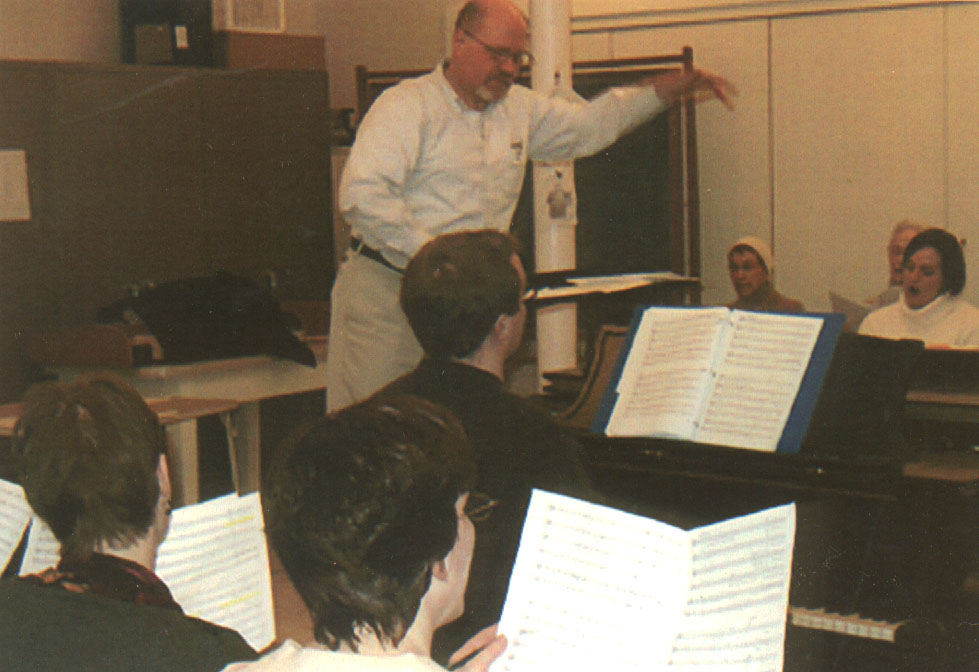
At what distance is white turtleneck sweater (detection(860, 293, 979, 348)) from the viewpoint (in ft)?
12.5

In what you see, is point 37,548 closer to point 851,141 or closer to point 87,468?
point 87,468

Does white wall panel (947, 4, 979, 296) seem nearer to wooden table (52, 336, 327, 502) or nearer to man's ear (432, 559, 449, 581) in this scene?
wooden table (52, 336, 327, 502)

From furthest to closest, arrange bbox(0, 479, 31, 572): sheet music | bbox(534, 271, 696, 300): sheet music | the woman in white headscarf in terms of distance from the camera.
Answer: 1. the woman in white headscarf
2. bbox(534, 271, 696, 300): sheet music
3. bbox(0, 479, 31, 572): sheet music

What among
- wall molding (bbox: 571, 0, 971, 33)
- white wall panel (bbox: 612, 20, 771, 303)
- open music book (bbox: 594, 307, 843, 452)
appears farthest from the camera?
white wall panel (bbox: 612, 20, 771, 303)

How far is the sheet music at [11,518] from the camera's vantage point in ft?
5.06

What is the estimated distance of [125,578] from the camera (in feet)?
4.22

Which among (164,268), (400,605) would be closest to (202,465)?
(164,268)

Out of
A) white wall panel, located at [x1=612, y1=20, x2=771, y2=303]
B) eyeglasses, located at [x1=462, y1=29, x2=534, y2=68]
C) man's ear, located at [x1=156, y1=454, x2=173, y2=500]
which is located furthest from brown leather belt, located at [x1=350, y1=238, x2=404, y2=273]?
white wall panel, located at [x1=612, y1=20, x2=771, y2=303]

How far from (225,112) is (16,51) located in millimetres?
819

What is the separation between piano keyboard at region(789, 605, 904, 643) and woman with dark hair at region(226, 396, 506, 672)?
0.83 m

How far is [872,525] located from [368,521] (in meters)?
1.00

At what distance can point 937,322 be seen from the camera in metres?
3.92

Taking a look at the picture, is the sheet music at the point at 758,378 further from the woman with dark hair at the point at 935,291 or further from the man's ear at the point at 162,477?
the woman with dark hair at the point at 935,291

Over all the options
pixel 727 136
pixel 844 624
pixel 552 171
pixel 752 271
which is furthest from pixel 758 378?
pixel 727 136
